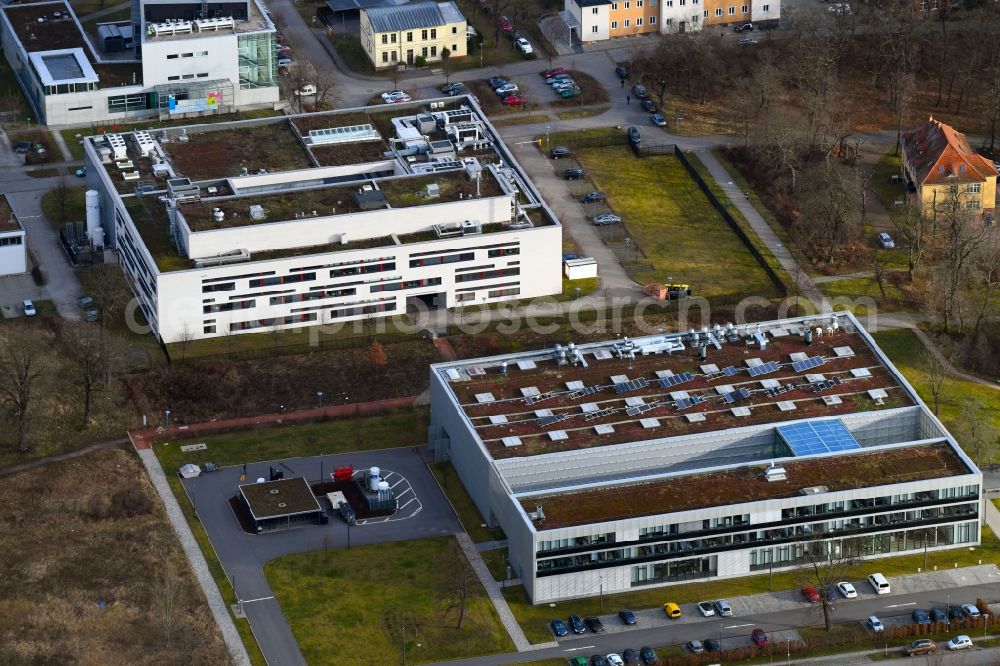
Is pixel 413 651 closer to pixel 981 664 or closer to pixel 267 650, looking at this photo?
pixel 267 650

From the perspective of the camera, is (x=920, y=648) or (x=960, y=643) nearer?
(x=920, y=648)

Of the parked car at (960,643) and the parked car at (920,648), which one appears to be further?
the parked car at (960,643)

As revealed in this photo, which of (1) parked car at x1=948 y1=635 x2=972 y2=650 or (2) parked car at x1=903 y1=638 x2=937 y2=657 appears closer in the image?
(2) parked car at x1=903 y1=638 x2=937 y2=657

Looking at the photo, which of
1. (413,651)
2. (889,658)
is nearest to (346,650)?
(413,651)

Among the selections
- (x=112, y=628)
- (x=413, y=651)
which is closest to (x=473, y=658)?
(x=413, y=651)

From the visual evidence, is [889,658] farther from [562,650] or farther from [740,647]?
[562,650]
